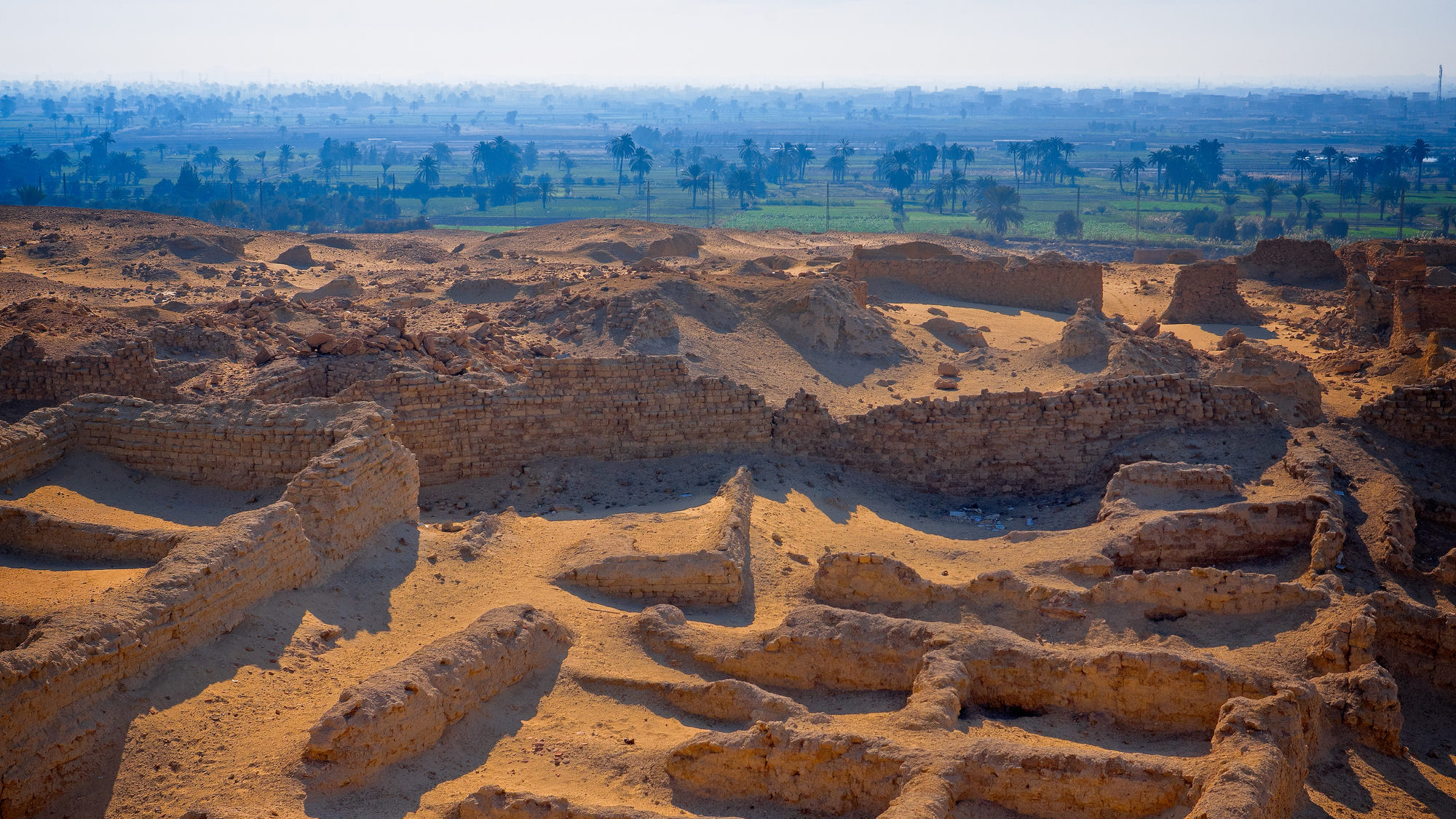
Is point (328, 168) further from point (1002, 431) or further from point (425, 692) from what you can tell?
point (425, 692)

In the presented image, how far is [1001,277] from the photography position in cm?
2747

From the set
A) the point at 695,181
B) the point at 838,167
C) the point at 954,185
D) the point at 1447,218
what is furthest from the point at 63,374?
the point at 838,167

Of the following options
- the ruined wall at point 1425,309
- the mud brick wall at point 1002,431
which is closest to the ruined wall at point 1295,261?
the ruined wall at point 1425,309

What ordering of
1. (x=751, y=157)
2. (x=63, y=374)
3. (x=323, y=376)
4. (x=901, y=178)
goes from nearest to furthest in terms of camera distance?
(x=63, y=374)
(x=323, y=376)
(x=901, y=178)
(x=751, y=157)

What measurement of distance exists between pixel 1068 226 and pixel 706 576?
59934mm

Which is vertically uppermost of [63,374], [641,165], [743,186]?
[641,165]

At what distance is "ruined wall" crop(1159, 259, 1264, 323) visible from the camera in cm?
2722

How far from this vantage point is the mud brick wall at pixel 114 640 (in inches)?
280

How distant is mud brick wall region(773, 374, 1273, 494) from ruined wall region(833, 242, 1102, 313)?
11736mm

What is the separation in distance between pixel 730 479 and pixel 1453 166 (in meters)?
106

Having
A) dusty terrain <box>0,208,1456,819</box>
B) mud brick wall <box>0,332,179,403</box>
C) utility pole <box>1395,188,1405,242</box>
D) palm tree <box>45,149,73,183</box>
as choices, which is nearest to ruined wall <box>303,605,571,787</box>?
dusty terrain <box>0,208,1456,819</box>

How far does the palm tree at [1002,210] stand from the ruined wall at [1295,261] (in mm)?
37028

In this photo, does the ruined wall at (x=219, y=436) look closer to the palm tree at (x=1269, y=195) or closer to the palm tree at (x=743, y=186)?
the palm tree at (x=1269, y=195)

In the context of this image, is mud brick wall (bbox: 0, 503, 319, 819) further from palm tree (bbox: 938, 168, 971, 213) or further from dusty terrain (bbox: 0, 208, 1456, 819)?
palm tree (bbox: 938, 168, 971, 213)
